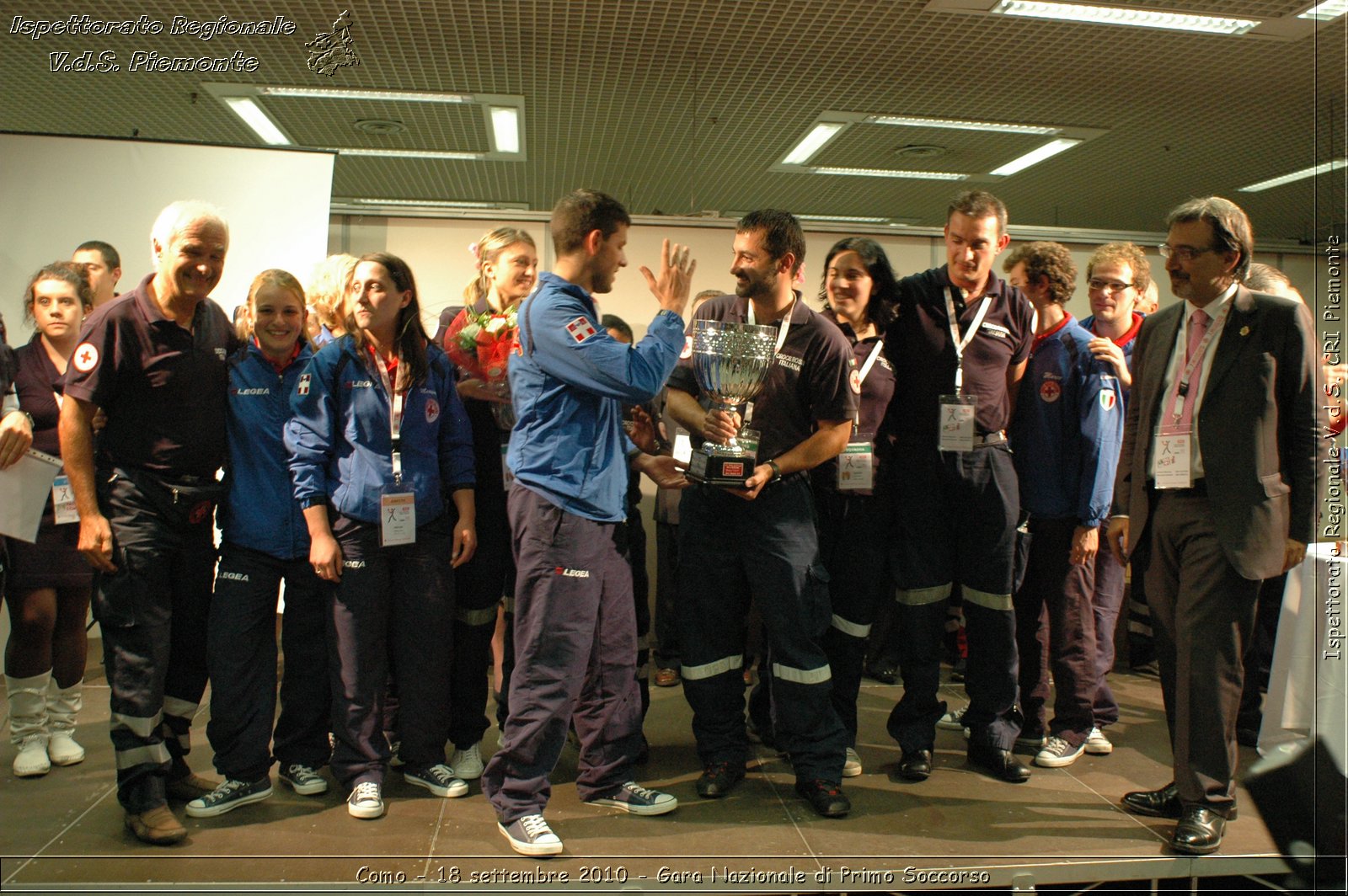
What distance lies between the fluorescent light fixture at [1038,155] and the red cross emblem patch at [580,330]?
5587 millimetres

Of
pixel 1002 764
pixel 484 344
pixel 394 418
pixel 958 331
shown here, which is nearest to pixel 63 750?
pixel 394 418

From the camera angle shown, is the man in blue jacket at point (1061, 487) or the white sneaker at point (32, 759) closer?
the white sneaker at point (32, 759)

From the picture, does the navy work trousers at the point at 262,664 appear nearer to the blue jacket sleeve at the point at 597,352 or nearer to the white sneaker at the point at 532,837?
the white sneaker at the point at 532,837

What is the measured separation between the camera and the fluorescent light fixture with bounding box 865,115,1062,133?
6336 mm

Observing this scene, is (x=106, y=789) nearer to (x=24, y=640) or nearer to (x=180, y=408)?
(x=24, y=640)

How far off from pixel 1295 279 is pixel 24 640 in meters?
6.23

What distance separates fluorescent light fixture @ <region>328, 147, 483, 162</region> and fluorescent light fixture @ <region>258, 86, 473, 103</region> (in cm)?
109

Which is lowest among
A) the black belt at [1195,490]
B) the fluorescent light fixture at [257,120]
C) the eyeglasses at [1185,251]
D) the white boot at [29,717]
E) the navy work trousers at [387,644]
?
the white boot at [29,717]

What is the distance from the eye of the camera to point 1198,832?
2.45m

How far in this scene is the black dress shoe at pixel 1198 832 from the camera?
8.04ft

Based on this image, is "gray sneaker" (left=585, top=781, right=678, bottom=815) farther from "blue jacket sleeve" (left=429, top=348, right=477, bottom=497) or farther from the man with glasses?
the man with glasses

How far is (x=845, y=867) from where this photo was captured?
2.34 meters

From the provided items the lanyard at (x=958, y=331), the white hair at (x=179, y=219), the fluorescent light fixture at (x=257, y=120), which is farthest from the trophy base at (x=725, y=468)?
the fluorescent light fixture at (x=257, y=120)

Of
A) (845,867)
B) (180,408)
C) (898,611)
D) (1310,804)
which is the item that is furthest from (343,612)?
(1310,804)
